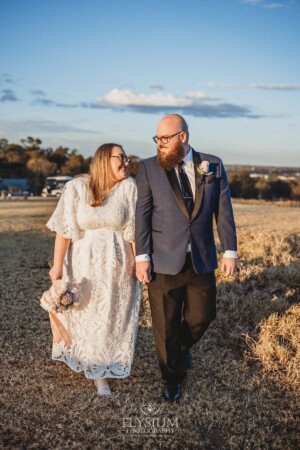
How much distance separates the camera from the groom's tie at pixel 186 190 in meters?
4.33

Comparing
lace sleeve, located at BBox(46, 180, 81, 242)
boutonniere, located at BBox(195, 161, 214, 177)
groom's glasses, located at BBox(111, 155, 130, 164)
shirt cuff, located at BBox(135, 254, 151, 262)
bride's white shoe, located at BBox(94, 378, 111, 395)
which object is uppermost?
groom's glasses, located at BBox(111, 155, 130, 164)

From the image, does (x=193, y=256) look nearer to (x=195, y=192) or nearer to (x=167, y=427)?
(x=195, y=192)

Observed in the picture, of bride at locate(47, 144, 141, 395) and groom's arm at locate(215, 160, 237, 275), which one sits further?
bride at locate(47, 144, 141, 395)

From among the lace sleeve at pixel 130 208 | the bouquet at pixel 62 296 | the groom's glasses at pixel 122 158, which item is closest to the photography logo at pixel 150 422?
the bouquet at pixel 62 296

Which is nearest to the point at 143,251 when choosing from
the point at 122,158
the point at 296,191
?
the point at 122,158

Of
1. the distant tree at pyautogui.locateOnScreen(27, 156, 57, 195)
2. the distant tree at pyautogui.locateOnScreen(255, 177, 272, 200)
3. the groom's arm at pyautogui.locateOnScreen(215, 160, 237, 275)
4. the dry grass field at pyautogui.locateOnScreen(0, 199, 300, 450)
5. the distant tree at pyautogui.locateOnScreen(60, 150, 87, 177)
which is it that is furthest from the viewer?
the distant tree at pyautogui.locateOnScreen(60, 150, 87, 177)

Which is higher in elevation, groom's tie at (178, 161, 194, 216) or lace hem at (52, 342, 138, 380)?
groom's tie at (178, 161, 194, 216)

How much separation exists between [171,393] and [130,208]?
5.23 ft

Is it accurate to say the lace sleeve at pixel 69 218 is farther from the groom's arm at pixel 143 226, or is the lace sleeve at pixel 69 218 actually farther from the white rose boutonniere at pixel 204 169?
the white rose boutonniere at pixel 204 169

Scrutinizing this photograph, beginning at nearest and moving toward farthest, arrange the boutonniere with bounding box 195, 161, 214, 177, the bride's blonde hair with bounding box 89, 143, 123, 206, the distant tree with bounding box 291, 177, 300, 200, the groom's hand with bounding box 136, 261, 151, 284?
the boutonniere with bounding box 195, 161, 214, 177, the groom's hand with bounding box 136, 261, 151, 284, the bride's blonde hair with bounding box 89, 143, 123, 206, the distant tree with bounding box 291, 177, 300, 200

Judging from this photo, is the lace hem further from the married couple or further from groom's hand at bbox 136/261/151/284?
groom's hand at bbox 136/261/151/284

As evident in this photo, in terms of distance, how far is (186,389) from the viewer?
4.77 metres

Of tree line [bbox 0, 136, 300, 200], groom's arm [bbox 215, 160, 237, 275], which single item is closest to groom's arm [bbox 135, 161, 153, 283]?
groom's arm [bbox 215, 160, 237, 275]

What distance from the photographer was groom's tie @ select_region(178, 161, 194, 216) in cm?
433
